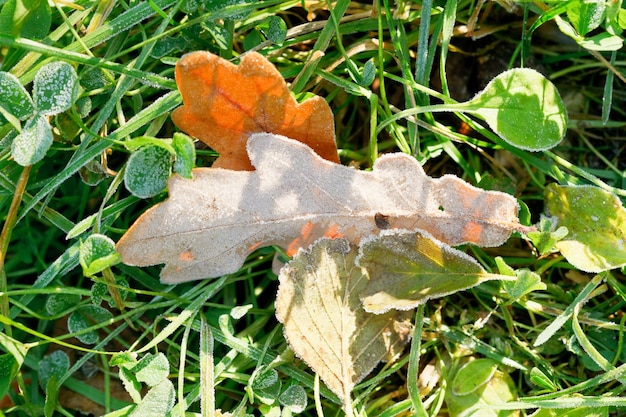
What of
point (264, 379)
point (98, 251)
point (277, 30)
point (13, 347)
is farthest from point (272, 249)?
point (13, 347)

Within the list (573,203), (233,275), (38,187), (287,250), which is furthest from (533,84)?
(38,187)

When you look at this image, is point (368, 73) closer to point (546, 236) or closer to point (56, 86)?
point (546, 236)

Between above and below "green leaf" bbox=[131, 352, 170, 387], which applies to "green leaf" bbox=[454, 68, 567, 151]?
above

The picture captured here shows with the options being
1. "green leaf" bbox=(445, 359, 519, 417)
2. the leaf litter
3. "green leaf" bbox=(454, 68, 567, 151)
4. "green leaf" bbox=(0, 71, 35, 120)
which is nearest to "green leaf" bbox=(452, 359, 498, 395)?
"green leaf" bbox=(445, 359, 519, 417)

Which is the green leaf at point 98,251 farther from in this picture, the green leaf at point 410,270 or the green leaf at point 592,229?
the green leaf at point 592,229

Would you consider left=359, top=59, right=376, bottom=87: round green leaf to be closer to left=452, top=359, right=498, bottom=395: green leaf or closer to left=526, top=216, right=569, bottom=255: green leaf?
left=526, top=216, right=569, bottom=255: green leaf

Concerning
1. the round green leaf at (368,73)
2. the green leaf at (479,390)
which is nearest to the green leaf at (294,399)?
the green leaf at (479,390)

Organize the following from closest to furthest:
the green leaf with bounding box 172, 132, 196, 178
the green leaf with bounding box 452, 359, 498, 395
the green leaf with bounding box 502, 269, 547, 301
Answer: the green leaf with bounding box 172, 132, 196, 178, the green leaf with bounding box 502, 269, 547, 301, the green leaf with bounding box 452, 359, 498, 395
